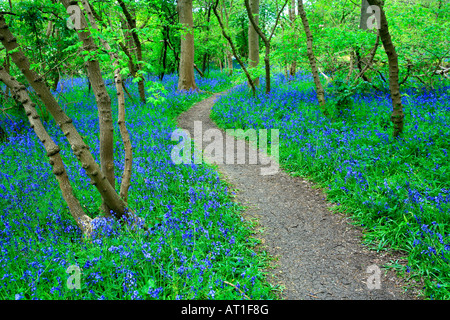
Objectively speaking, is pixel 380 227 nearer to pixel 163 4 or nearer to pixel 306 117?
pixel 306 117

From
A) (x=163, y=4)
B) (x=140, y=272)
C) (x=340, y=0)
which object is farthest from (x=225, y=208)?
(x=163, y=4)

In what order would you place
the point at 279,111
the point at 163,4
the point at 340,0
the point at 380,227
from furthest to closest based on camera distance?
the point at 163,4, the point at 340,0, the point at 279,111, the point at 380,227

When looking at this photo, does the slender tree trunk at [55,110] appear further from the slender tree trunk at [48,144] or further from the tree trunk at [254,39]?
the tree trunk at [254,39]

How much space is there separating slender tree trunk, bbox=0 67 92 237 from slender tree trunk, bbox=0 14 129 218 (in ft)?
0.58

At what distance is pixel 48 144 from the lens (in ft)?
11.8

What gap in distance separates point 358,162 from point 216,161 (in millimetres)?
3262

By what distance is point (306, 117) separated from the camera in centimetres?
811

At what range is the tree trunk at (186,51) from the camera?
1364 centimetres
